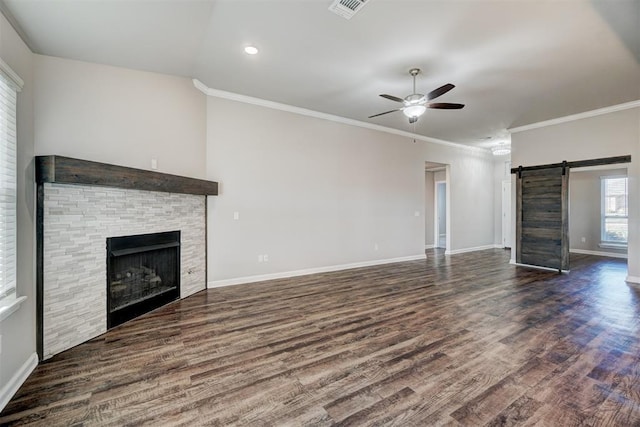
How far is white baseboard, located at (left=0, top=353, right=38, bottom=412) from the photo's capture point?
1.80m

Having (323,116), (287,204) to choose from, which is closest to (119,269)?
(287,204)

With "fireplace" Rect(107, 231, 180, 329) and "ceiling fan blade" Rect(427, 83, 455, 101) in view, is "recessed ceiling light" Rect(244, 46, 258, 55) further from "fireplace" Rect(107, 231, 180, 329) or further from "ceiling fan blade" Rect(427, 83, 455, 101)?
"fireplace" Rect(107, 231, 180, 329)

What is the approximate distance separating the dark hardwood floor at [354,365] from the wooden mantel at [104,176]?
4.98 ft

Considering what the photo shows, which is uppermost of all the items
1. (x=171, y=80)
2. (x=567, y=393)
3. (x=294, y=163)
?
(x=171, y=80)

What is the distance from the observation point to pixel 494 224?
8.90 metres

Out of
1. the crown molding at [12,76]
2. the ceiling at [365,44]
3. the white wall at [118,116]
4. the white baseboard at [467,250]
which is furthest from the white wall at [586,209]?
the crown molding at [12,76]

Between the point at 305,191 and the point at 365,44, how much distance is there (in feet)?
8.97

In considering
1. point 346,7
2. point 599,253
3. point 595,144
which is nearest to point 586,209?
point 599,253

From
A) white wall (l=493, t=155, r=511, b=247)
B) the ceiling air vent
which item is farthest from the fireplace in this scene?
white wall (l=493, t=155, r=511, b=247)

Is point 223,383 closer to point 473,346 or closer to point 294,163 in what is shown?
point 473,346

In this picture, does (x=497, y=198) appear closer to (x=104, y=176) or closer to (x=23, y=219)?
(x=104, y=176)

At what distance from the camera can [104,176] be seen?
2672mm

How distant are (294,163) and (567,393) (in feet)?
14.7

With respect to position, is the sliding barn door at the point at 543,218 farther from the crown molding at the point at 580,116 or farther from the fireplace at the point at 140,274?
the fireplace at the point at 140,274
